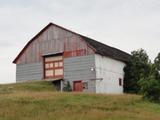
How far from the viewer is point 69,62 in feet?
168

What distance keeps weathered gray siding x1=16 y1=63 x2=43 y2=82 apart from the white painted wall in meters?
7.68

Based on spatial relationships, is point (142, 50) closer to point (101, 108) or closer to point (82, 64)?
point (82, 64)

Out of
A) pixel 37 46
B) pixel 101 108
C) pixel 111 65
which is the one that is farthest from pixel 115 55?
pixel 101 108

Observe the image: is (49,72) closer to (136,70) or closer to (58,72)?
(58,72)

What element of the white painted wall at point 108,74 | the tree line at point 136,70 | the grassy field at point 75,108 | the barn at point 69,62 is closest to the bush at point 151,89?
the grassy field at point 75,108

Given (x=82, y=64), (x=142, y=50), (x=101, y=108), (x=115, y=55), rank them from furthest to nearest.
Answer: (x=142, y=50), (x=115, y=55), (x=82, y=64), (x=101, y=108)

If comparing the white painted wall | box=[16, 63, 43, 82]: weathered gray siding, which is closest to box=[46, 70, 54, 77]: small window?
box=[16, 63, 43, 82]: weathered gray siding

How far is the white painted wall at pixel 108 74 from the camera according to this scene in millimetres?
49188

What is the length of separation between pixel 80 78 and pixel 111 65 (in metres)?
4.65

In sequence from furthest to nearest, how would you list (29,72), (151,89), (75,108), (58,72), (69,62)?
(29,72)
(58,72)
(69,62)
(151,89)
(75,108)

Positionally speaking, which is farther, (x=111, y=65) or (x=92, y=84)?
(x=111, y=65)

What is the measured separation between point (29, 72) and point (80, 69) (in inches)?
304

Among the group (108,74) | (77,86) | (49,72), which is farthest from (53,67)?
(108,74)

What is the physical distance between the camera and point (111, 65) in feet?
171
